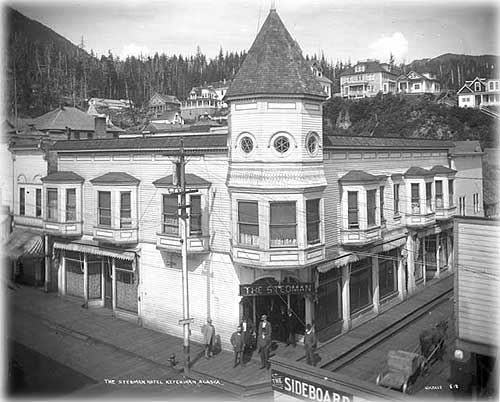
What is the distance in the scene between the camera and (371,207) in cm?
2247

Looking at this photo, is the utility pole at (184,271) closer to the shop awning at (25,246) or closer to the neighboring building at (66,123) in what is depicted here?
the shop awning at (25,246)

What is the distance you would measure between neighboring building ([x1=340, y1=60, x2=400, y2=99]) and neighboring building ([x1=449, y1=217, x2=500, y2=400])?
73.5m

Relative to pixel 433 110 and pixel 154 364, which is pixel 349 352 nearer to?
pixel 154 364

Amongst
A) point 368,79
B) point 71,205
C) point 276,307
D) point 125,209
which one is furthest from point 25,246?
point 368,79

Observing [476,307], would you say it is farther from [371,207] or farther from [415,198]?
[415,198]

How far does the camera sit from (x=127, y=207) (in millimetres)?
22656

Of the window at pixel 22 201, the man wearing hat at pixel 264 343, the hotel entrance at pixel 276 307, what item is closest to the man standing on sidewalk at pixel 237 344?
the man wearing hat at pixel 264 343

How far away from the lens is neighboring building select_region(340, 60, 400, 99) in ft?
285

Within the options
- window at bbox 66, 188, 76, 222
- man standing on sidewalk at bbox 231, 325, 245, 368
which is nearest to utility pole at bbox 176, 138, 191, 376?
man standing on sidewalk at bbox 231, 325, 245, 368

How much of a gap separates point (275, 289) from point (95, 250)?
31.6 ft

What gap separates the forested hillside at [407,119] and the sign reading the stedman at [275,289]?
150ft

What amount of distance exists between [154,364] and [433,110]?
64.8 meters

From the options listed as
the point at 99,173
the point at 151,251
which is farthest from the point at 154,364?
the point at 99,173

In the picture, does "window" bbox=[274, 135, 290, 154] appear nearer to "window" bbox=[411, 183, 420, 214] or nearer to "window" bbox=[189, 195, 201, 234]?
"window" bbox=[189, 195, 201, 234]
